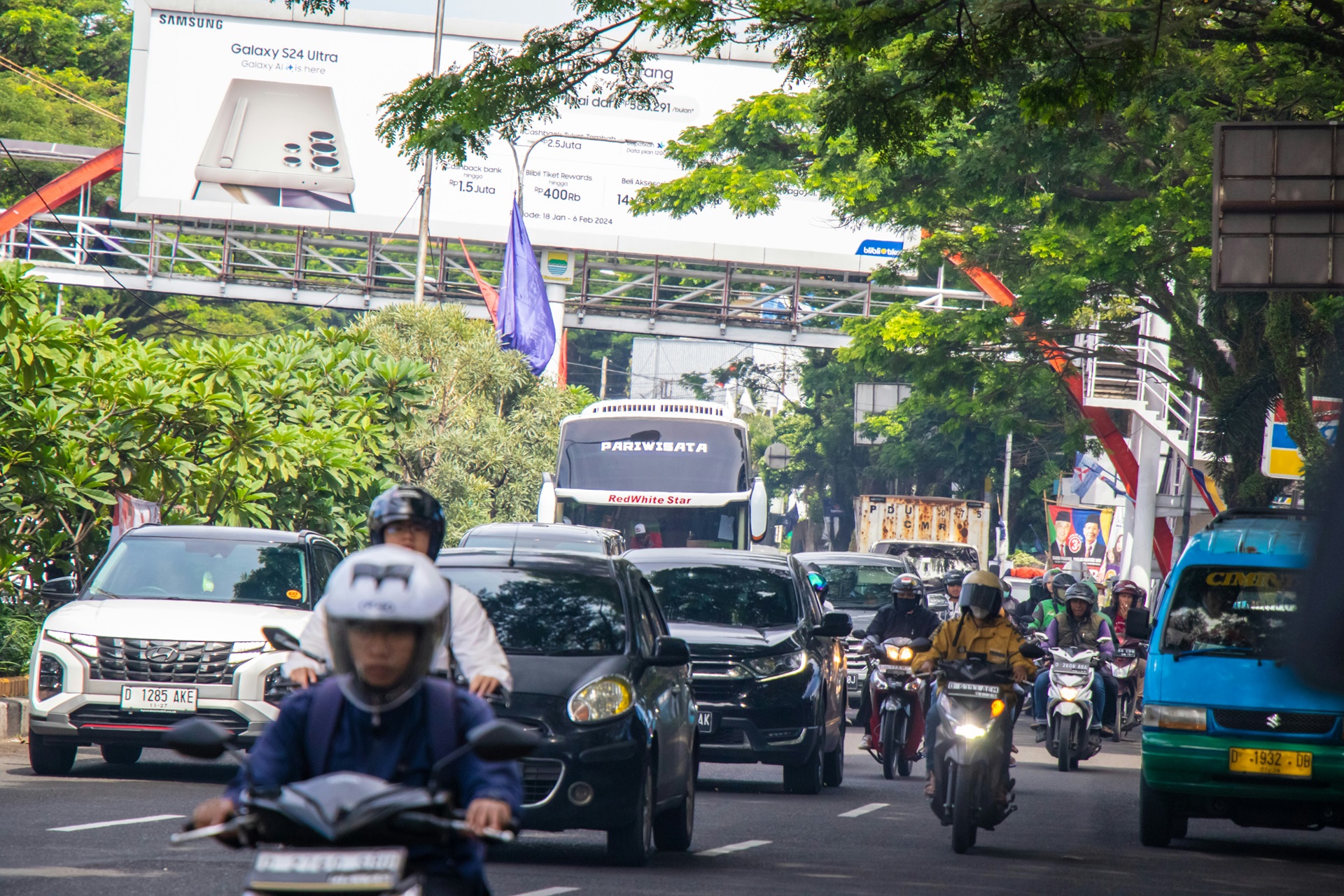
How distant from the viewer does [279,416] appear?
20.7 metres

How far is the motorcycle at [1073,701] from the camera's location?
17031 millimetres

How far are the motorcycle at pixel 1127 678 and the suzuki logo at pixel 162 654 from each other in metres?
8.97

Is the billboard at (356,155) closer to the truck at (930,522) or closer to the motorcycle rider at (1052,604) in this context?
the truck at (930,522)

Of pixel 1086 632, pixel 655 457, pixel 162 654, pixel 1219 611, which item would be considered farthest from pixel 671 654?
pixel 655 457

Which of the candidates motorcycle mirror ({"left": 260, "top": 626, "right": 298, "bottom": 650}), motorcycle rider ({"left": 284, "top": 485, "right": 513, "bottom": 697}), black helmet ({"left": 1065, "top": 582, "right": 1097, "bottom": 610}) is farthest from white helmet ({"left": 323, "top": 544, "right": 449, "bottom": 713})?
black helmet ({"left": 1065, "top": 582, "right": 1097, "bottom": 610})

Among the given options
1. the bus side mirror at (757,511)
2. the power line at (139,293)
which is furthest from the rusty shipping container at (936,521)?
the bus side mirror at (757,511)

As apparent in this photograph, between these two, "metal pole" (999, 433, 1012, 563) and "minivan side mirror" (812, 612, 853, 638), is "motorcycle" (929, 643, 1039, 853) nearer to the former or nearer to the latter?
"minivan side mirror" (812, 612, 853, 638)

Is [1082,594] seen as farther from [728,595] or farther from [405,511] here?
[405,511]

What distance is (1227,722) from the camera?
37.7 feet

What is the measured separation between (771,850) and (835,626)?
295 centimetres

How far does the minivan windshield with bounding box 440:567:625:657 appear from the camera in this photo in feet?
32.2

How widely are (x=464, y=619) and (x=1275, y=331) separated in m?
17.7

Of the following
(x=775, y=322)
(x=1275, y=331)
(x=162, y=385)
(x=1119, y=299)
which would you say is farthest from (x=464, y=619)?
(x=775, y=322)

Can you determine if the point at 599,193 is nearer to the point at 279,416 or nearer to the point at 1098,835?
the point at 279,416
